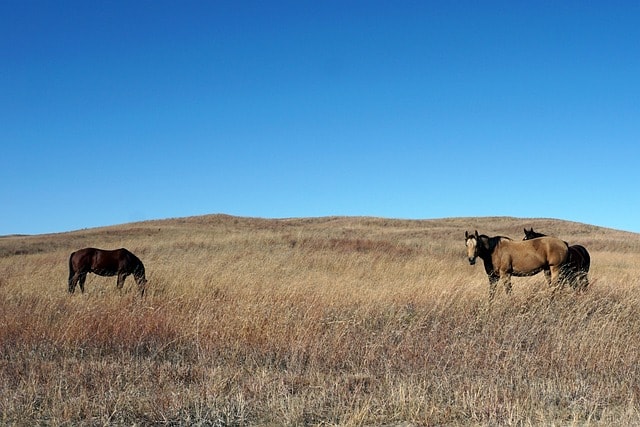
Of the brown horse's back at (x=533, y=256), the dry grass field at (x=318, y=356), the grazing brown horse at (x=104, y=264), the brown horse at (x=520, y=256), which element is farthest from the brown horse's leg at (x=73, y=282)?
the brown horse's back at (x=533, y=256)

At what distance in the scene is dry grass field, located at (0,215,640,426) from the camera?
5.07m

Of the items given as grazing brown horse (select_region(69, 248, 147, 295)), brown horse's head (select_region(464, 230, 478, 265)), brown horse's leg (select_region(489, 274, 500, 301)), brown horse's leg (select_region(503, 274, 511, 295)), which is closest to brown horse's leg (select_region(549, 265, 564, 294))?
brown horse's leg (select_region(503, 274, 511, 295))

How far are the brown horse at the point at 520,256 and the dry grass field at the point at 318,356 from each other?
645 millimetres

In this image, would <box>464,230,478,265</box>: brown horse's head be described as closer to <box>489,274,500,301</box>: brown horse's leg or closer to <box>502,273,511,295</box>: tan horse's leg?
<box>489,274,500,301</box>: brown horse's leg

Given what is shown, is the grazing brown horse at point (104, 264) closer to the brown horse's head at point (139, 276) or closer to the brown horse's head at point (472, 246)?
the brown horse's head at point (139, 276)

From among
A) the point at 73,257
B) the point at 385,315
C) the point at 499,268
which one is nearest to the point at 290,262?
the point at 73,257

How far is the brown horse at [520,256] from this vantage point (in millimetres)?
12820

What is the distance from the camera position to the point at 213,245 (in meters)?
28.0

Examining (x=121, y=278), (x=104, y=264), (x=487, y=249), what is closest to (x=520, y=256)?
(x=487, y=249)

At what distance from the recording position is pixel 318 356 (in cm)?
709

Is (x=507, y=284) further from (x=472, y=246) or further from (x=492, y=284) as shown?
(x=472, y=246)

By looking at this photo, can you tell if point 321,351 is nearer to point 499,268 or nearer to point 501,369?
point 501,369

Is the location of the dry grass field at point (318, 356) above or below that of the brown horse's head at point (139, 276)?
below

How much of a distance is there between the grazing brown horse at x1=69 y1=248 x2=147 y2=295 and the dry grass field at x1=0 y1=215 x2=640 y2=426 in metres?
1.38
